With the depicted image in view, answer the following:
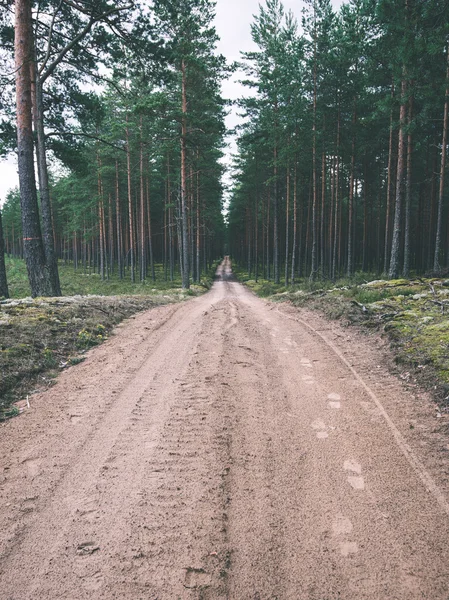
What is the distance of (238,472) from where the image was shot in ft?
10.2

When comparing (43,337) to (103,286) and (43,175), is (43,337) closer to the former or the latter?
(43,175)

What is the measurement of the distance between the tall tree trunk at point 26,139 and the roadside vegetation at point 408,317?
9.31 meters

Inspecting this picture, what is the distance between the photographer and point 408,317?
26.3ft

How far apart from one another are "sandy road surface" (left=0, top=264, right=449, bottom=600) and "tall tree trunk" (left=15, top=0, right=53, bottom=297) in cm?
639

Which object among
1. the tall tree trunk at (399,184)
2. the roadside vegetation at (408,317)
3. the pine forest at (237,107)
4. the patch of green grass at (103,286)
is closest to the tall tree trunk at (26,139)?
the pine forest at (237,107)

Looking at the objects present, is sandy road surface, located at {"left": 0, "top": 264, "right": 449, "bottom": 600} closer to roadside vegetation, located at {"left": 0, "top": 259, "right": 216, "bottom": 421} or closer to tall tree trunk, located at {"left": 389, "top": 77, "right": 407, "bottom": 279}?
roadside vegetation, located at {"left": 0, "top": 259, "right": 216, "bottom": 421}

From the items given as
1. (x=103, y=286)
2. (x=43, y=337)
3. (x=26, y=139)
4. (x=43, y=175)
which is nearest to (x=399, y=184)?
(x=43, y=175)

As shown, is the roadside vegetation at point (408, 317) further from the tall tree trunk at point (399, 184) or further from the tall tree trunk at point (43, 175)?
the tall tree trunk at point (43, 175)

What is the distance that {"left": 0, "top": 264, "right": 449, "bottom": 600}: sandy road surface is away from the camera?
2.11 meters

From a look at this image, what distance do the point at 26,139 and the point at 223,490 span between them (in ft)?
36.1

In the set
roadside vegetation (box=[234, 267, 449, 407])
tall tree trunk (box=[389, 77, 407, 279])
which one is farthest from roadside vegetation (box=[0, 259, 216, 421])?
tall tree trunk (box=[389, 77, 407, 279])

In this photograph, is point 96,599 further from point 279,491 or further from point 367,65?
point 367,65

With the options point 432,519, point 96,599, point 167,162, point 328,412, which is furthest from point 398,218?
point 167,162

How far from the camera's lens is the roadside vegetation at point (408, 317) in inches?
211
